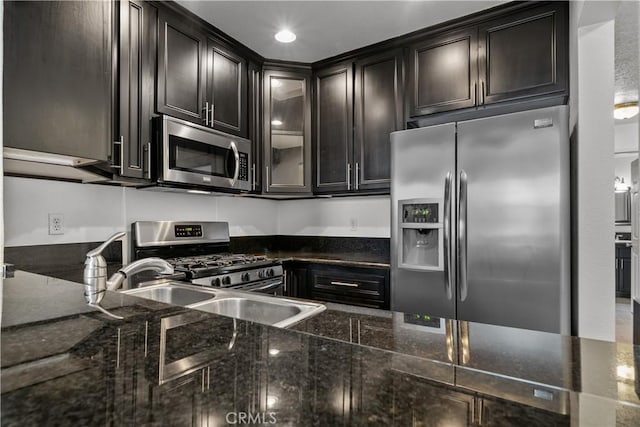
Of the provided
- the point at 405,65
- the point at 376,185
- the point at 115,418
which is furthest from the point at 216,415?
the point at 405,65

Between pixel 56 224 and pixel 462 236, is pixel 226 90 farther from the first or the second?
pixel 462 236

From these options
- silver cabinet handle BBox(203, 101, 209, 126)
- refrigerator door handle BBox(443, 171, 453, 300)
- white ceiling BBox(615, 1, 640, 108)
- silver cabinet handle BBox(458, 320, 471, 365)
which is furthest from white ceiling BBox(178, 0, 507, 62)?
silver cabinet handle BBox(458, 320, 471, 365)

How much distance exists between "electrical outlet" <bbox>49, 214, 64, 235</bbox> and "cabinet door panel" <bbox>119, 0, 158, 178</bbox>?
46 cm

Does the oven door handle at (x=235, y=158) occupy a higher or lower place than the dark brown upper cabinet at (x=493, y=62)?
lower

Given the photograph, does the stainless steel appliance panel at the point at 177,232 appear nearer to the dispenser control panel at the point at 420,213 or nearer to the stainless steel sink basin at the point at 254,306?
the stainless steel sink basin at the point at 254,306

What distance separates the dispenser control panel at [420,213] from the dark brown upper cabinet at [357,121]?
1.63 feet

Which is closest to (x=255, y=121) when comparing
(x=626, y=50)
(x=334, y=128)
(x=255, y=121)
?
(x=255, y=121)

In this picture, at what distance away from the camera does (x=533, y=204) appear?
1.84m

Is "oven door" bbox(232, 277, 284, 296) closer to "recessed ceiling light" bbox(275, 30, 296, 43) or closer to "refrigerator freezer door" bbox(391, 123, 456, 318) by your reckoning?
"refrigerator freezer door" bbox(391, 123, 456, 318)

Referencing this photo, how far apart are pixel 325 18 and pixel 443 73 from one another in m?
0.93

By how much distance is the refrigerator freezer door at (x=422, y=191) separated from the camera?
6.77 feet

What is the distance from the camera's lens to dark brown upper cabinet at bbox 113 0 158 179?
1.97 meters

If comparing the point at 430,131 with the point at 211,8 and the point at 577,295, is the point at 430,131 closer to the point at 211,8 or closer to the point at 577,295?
the point at 577,295

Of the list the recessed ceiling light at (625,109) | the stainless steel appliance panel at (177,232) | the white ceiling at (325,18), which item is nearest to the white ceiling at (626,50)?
the recessed ceiling light at (625,109)
